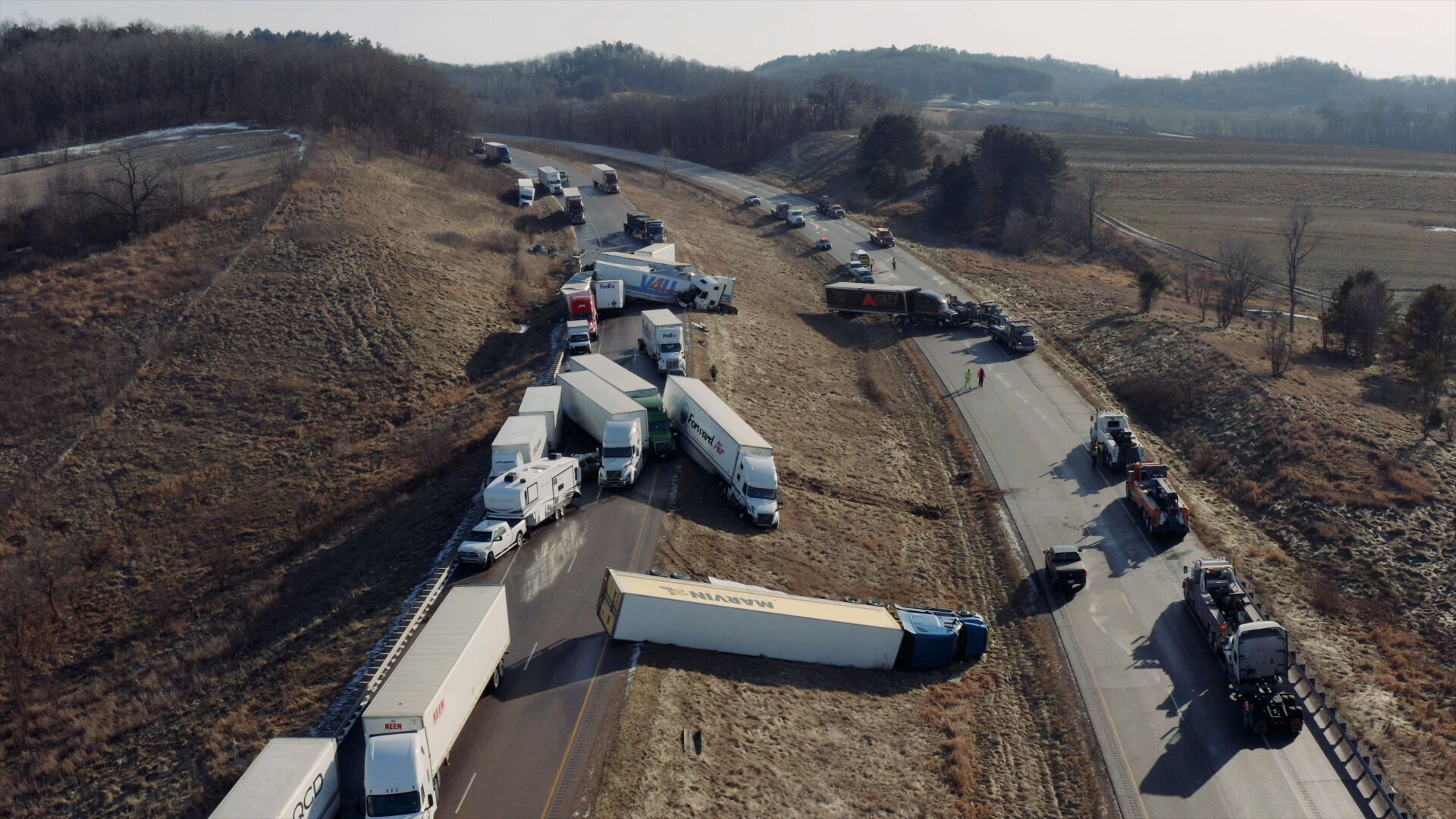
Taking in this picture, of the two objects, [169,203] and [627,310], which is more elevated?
[169,203]

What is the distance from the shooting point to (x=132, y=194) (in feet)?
225

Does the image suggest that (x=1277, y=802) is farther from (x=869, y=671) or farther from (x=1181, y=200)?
(x=1181, y=200)

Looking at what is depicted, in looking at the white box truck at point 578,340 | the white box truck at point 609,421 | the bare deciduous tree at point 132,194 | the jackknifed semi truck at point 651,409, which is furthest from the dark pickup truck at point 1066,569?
the bare deciduous tree at point 132,194

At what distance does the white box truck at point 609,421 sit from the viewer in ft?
121

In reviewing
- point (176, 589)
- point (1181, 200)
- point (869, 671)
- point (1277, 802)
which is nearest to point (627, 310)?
point (176, 589)

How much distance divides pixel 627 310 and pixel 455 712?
134ft

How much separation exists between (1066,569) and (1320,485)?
14433 mm

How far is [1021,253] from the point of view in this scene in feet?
296

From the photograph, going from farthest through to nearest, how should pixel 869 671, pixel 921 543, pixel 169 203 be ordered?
1. pixel 169 203
2. pixel 921 543
3. pixel 869 671

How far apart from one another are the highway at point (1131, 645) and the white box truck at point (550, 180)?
5538cm

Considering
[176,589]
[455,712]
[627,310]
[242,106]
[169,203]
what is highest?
[242,106]

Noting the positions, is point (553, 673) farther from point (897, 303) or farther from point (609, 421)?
point (897, 303)

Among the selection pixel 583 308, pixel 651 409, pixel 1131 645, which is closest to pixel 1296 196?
pixel 583 308

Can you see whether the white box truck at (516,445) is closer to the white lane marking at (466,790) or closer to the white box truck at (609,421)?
the white box truck at (609,421)
